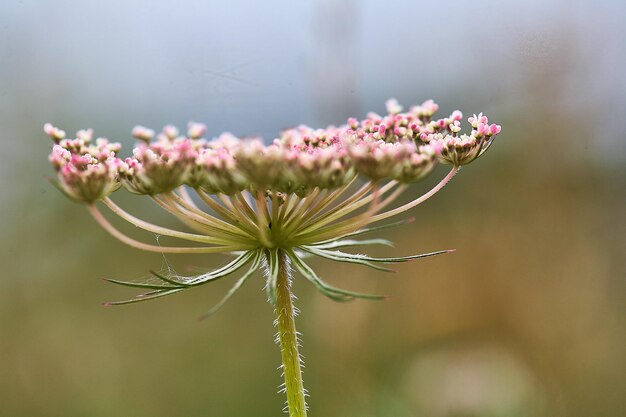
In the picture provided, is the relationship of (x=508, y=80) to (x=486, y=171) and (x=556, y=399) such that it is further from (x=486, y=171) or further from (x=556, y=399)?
(x=556, y=399)

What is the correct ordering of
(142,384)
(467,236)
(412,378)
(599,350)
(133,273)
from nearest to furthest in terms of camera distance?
(412,378), (599,350), (467,236), (142,384), (133,273)

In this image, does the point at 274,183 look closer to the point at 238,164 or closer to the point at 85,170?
the point at 238,164

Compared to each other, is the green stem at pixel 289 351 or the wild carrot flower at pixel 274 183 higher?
the wild carrot flower at pixel 274 183

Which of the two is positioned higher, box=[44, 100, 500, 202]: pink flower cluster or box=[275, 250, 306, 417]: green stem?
box=[44, 100, 500, 202]: pink flower cluster

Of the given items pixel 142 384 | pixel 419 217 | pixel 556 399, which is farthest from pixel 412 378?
pixel 142 384

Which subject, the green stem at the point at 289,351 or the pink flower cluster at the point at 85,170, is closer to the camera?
the pink flower cluster at the point at 85,170

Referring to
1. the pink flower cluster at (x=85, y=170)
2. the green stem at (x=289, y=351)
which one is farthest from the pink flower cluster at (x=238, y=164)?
the green stem at (x=289, y=351)

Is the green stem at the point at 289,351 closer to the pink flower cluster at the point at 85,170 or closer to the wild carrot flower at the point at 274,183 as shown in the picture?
the wild carrot flower at the point at 274,183

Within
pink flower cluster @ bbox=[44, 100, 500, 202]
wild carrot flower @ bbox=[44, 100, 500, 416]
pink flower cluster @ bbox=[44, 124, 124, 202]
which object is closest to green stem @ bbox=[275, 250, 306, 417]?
wild carrot flower @ bbox=[44, 100, 500, 416]

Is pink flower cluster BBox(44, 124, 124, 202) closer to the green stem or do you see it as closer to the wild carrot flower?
the wild carrot flower
